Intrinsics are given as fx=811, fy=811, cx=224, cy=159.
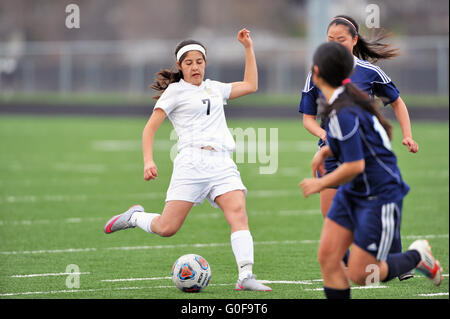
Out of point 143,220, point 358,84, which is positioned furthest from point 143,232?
point 358,84

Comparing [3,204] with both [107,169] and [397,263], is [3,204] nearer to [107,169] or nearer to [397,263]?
[107,169]

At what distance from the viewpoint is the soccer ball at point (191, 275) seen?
6645 millimetres

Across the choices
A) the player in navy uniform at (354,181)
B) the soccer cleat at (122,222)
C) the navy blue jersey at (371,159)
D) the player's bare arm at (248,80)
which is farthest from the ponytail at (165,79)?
the navy blue jersey at (371,159)

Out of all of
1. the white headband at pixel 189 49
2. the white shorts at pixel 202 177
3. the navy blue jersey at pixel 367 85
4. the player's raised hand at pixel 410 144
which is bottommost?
the white shorts at pixel 202 177

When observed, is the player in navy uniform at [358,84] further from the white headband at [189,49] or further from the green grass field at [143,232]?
the green grass field at [143,232]

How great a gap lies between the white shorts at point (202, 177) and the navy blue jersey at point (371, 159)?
156 cm

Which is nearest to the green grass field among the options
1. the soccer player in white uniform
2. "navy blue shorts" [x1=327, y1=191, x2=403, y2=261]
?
the soccer player in white uniform

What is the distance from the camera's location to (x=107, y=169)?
656 inches

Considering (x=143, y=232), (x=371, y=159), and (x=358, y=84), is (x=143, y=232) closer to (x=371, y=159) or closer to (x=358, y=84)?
(x=358, y=84)

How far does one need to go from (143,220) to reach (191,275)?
825 mm

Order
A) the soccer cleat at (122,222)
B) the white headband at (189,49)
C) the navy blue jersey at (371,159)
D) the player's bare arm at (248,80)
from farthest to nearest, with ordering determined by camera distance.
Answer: the soccer cleat at (122,222) < the player's bare arm at (248,80) < the white headband at (189,49) < the navy blue jersey at (371,159)

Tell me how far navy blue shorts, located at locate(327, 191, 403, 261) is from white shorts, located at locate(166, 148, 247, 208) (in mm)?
1513
